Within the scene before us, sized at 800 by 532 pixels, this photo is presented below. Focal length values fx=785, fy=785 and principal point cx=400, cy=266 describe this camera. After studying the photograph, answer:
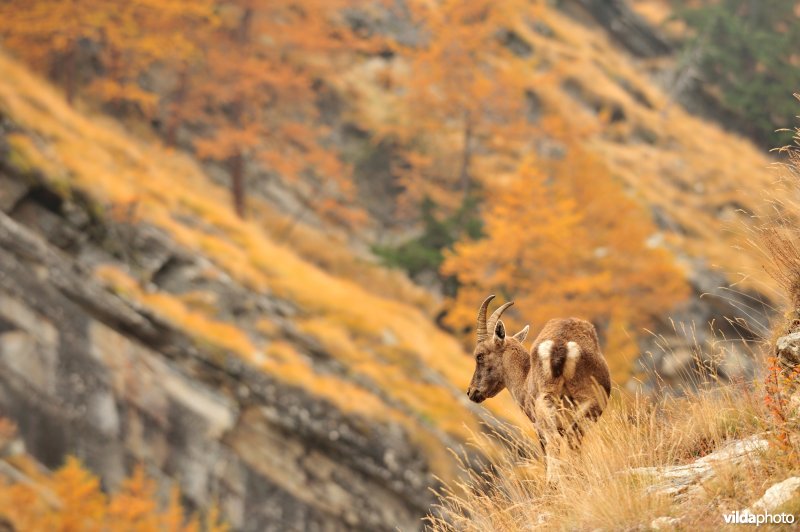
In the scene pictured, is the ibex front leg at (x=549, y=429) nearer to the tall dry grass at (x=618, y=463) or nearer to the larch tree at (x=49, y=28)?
the tall dry grass at (x=618, y=463)

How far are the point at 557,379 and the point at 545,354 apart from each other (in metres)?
0.21

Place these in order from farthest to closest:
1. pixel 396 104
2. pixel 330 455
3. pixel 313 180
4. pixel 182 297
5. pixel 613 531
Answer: pixel 396 104 → pixel 313 180 → pixel 182 297 → pixel 330 455 → pixel 613 531

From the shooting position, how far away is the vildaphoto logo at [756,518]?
3.79 m

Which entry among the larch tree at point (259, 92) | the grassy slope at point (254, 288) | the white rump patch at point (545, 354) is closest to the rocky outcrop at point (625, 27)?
the larch tree at point (259, 92)

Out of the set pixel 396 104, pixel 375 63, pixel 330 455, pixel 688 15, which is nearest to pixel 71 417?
pixel 330 455

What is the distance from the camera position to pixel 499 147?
104 feet

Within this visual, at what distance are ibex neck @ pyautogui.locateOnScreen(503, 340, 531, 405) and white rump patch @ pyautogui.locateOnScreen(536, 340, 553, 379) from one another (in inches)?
→ 18.5

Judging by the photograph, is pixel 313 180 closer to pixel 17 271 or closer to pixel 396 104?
pixel 396 104

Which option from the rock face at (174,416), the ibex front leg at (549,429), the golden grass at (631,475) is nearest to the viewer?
the golden grass at (631,475)

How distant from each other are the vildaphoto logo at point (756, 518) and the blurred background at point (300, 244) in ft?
5.38

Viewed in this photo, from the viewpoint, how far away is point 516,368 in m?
6.50

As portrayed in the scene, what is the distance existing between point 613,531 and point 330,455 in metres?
14.5

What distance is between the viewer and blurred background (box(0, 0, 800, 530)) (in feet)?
58.6

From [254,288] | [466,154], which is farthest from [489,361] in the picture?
[466,154]
